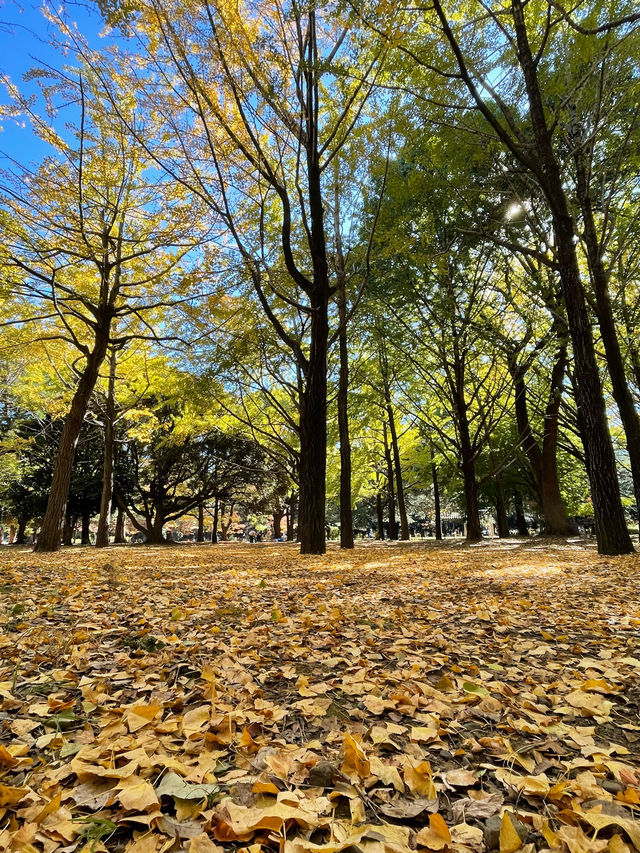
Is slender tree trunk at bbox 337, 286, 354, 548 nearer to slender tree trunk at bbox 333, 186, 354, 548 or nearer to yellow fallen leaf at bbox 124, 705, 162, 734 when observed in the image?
slender tree trunk at bbox 333, 186, 354, 548

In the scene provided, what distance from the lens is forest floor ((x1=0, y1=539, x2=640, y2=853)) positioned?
3.54 ft

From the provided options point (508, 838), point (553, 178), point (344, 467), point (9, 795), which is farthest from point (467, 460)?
point (9, 795)

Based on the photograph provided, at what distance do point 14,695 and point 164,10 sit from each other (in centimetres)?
837

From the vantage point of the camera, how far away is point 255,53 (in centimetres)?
648

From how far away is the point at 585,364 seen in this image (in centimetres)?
669

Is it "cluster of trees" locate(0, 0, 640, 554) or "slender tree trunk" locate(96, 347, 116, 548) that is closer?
"cluster of trees" locate(0, 0, 640, 554)

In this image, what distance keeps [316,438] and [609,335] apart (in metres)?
5.50

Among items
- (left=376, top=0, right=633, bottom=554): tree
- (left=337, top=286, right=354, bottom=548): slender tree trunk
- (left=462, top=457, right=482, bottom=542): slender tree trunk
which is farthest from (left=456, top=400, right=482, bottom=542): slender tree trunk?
(left=376, top=0, right=633, bottom=554): tree

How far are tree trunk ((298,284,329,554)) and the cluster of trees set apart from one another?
4 cm

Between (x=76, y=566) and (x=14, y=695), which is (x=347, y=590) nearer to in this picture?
(x=14, y=695)

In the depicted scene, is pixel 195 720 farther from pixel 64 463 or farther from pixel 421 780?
pixel 64 463

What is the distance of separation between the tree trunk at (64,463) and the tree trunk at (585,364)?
892 cm

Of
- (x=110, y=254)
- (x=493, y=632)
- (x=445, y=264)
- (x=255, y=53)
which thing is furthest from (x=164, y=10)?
(x=493, y=632)

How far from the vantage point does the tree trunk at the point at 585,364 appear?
638 centimetres
